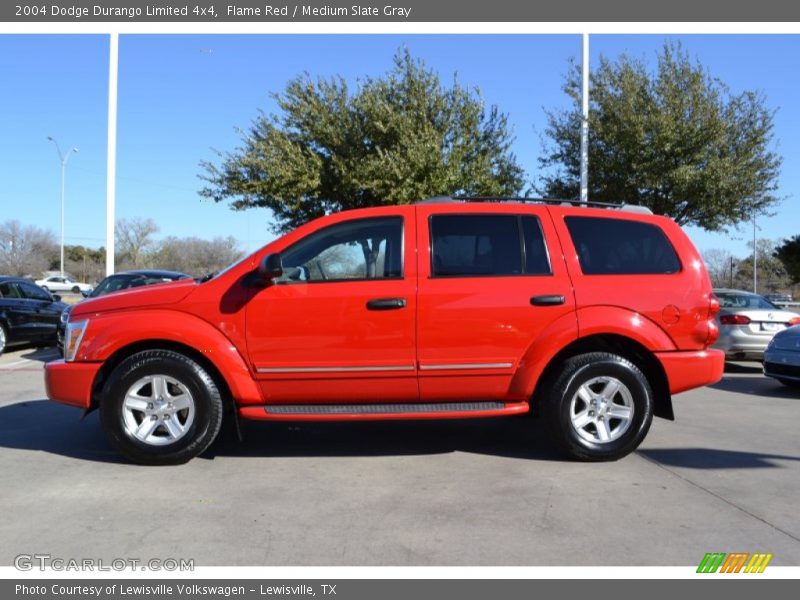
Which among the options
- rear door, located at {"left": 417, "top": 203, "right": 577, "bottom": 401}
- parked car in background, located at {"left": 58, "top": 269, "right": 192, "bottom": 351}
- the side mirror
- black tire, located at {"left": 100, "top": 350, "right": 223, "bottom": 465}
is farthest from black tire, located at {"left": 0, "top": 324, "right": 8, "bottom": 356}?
rear door, located at {"left": 417, "top": 203, "right": 577, "bottom": 401}

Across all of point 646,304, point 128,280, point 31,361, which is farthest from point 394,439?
point 31,361

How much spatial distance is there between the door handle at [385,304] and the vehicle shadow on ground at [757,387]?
5.57m

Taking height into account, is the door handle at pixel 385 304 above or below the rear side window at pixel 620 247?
below

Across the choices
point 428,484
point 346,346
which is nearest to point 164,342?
point 346,346

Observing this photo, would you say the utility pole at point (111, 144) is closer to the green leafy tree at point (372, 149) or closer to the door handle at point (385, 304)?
the green leafy tree at point (372, 149)

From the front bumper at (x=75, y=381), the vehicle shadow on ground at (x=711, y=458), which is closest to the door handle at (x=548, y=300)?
the vehicle shadow on ground at (x=711, y=458)

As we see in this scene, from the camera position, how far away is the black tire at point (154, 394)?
17.0 feet

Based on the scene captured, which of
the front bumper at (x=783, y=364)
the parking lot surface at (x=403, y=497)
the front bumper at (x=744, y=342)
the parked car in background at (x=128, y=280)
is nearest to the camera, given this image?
the parking lot surface at (x=403, y=497)

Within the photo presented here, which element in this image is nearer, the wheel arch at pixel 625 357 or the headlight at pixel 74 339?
the headlight at pixel 74 339

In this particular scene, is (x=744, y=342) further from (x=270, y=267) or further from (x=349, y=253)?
(x=270, y=267)

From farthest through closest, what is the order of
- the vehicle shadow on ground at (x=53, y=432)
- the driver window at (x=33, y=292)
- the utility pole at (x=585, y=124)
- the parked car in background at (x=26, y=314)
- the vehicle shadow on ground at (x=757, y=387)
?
the utility pole at (x=585, y=124) → the driver window at (x=33, y=292) → the parked car in background at (x=26, y=314) → the vehicle shadow on ground at (x=757, y=387) → the vehicle shadow on ground at (x=53, y=432)

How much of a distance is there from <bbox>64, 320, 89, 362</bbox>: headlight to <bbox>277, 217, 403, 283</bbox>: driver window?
1649 mm

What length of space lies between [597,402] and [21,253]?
210ft

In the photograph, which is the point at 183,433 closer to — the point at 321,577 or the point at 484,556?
the point at 321,577
